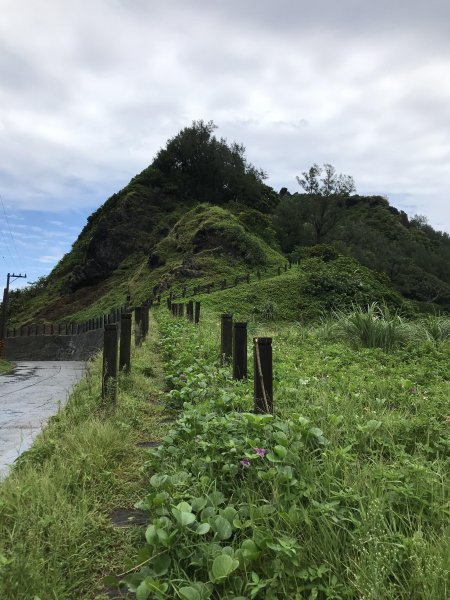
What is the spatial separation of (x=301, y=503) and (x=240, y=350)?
2.78 metres

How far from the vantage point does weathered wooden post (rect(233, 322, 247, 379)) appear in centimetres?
507

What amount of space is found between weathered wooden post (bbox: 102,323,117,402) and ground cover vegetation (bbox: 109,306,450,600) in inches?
66.4

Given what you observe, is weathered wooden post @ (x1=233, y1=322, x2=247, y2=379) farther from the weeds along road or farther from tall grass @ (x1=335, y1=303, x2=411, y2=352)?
tall grass @ (x1=335, y1=303, x2=411, y2=352)

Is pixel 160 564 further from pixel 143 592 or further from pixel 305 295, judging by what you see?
pixel 305 295

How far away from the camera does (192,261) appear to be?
118 ft

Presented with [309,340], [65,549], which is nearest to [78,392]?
[65,549]

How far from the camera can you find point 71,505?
2.82 m

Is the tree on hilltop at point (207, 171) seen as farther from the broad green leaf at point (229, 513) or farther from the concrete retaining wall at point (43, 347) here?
the broad green leaf at point (229, 513)

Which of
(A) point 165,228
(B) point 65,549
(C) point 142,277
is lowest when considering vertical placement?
(B) point 65,549

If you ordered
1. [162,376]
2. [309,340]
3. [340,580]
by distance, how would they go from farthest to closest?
[309,340] → [162,376] → [340,580]

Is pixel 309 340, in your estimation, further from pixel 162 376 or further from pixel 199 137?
pixel 199 137

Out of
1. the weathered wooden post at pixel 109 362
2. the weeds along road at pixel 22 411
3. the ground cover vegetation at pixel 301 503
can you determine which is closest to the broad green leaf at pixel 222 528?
the ground cover vegetation at pixel 301 503

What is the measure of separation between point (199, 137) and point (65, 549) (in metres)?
64.1

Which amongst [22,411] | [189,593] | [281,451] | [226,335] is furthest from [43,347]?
[189,593]
